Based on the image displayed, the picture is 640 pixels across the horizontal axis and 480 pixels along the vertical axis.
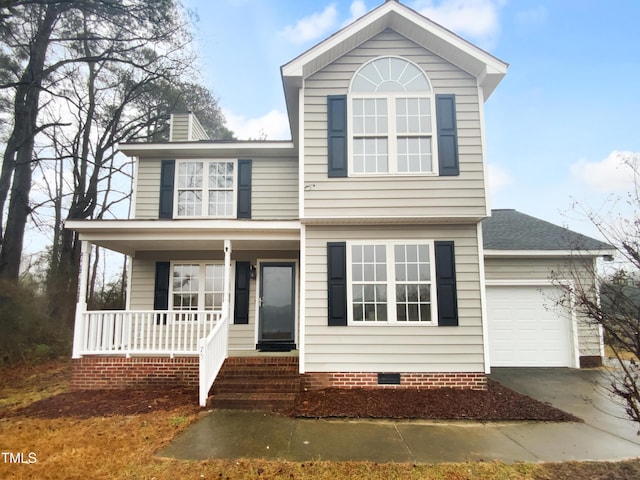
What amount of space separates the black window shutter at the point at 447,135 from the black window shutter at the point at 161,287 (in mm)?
6252

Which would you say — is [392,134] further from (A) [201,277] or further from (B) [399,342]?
(A) [201,277]

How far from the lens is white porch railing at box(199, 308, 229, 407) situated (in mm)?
5590

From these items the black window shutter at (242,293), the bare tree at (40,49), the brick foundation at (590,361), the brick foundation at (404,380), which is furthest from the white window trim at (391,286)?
the bare tree at (40,49)

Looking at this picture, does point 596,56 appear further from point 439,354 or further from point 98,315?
point 98,315

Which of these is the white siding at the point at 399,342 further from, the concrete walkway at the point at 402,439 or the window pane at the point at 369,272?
the concrete walkway at the point at 402,439

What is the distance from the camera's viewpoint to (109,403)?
233 inches

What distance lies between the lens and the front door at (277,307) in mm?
8031

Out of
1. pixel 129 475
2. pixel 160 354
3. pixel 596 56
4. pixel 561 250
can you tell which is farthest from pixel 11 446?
pixel 596 56

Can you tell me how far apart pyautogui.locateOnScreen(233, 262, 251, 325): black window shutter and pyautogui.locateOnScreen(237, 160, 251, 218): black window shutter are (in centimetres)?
122

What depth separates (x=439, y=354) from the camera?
6434 mm

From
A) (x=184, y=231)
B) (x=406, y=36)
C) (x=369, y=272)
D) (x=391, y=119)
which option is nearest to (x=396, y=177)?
(x=391, y=119)

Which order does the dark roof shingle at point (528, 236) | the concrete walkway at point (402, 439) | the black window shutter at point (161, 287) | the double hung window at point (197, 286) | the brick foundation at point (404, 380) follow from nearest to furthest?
the concrete walkway at point (402, 439) < the brick foundation at point (404, 380) < the black window shutter at point (161, 287) < the double hung window at point (197, 286) < the dark roof shingle at point (528, 236)

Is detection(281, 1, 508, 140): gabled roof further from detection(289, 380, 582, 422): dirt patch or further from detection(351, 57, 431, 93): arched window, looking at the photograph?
detection(289, 380, 582, 422): dirt patch

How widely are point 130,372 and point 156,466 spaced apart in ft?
11.8
